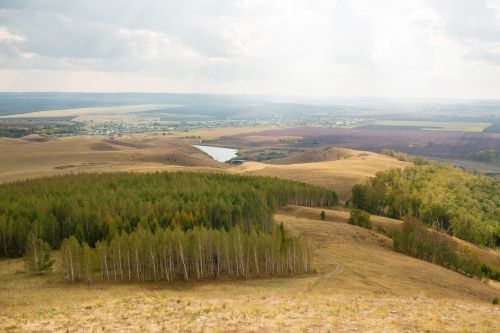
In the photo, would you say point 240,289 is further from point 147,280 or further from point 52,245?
point 52,245

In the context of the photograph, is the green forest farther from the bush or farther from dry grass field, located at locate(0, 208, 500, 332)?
dry grass field, located at locate(0, 208, 500, 332)

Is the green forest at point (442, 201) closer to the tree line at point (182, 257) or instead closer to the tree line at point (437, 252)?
the tree line at point (437, 252)

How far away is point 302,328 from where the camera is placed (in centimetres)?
3225

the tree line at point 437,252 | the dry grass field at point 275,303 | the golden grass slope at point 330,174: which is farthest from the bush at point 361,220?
the golden grass slope at point 330,174

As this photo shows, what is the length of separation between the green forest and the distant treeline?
125 ft

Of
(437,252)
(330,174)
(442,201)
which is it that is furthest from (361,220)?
(330,174)

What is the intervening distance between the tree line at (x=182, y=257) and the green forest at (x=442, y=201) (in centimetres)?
6984

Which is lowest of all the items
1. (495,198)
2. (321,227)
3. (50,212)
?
(495,198)

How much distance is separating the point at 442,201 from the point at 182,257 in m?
103

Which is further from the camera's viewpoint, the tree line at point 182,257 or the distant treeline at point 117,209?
the distant treeline at point 117,209

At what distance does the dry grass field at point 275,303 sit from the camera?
3325 cm

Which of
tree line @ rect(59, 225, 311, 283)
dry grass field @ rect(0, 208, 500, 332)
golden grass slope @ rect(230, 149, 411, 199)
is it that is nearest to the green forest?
golden grass slope @ rect(230, 149, 411, 199)

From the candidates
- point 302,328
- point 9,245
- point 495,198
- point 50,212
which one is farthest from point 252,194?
point 495,198

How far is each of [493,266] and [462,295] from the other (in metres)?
36.4
